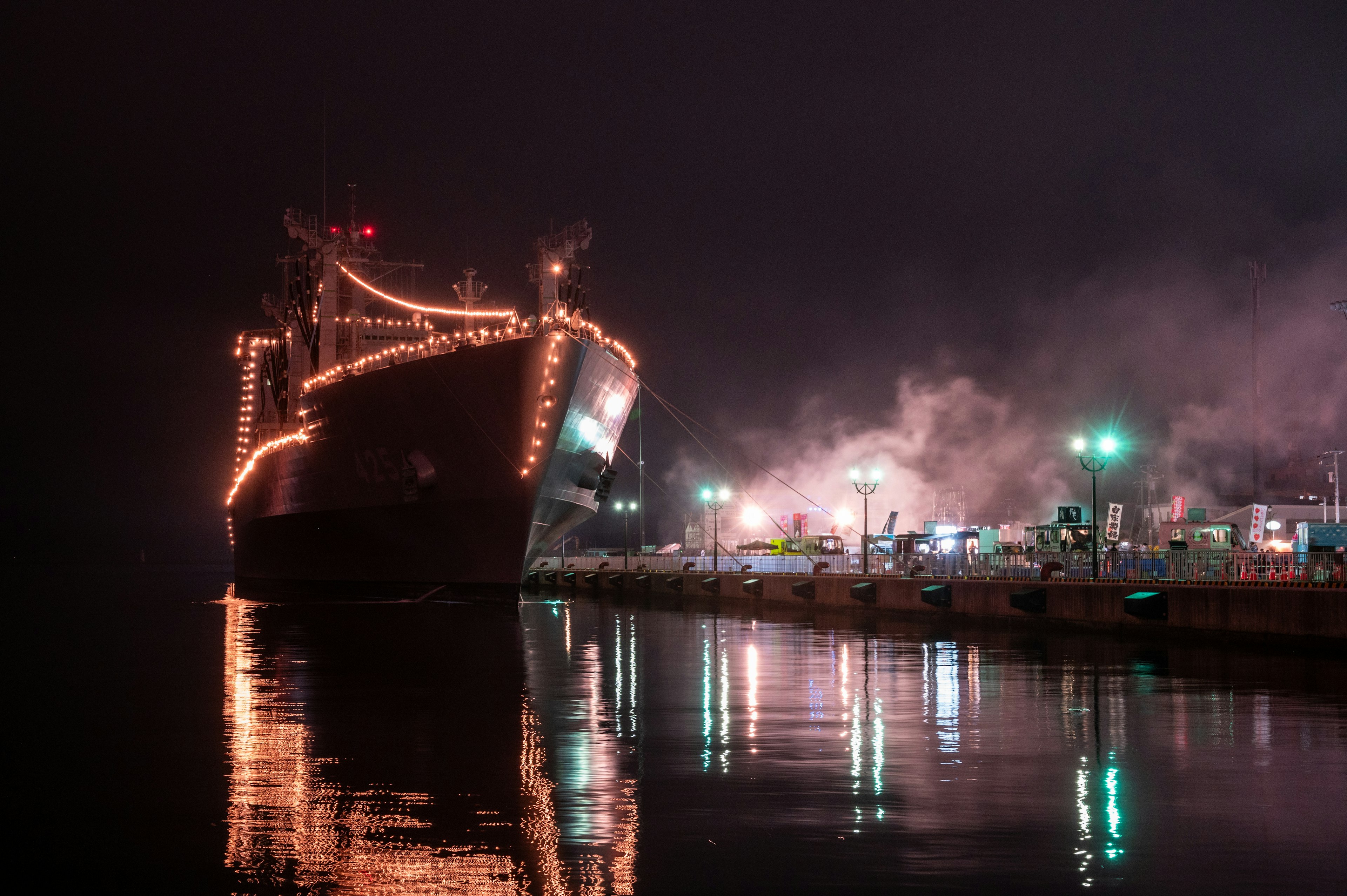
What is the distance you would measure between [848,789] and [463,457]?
30.3 meters

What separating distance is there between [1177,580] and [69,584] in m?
86.2

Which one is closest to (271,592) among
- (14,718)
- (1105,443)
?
(1105,443)

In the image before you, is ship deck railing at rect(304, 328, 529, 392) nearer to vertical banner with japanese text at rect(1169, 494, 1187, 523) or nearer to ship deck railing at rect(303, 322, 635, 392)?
ship deck railing at rect(303, 322, 635, 392)

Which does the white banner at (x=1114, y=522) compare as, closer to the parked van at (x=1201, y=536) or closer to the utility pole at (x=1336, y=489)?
the parked van at (x=1201, y=536)

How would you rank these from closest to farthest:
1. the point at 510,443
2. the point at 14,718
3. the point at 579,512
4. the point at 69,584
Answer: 1. the point at 14,718
2. the point at 510,443
3. the point at 579,512
4. the point at 69,584

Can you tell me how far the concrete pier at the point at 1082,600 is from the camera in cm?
2002

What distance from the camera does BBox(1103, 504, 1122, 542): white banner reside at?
4238cm

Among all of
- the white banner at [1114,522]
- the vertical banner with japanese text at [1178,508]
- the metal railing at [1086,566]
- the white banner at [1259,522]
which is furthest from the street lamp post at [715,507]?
the white banner at [1259,522]

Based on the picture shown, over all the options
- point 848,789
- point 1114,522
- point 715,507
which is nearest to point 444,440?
point 715,507

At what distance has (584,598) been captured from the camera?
166 ft

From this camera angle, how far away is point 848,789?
8594 millimetres

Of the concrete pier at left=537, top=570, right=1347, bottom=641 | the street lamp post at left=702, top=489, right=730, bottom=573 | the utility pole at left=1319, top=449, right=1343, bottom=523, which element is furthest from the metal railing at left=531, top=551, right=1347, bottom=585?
the utility pole at left=1319, top=449, right=1343, bottom=523

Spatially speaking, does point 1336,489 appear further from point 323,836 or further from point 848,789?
point 323,836

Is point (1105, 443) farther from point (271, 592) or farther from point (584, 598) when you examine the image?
point (271, 592)
